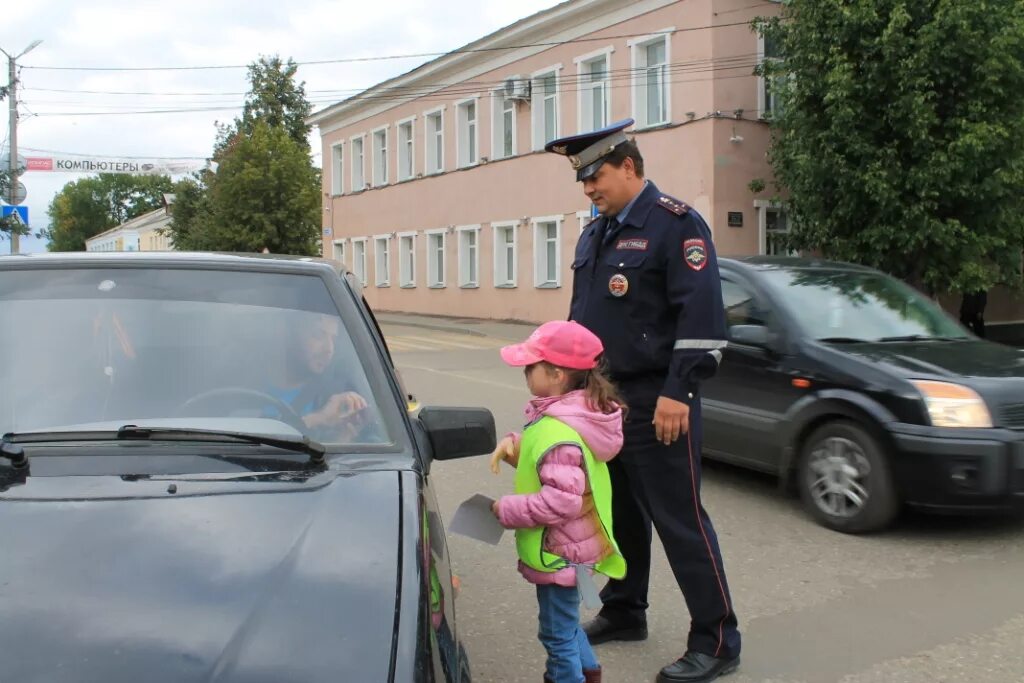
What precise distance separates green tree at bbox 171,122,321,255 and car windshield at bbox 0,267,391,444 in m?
31.6

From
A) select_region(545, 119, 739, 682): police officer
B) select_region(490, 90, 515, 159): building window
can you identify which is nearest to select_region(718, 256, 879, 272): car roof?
select_region(545, 119, 739, 682): police officer

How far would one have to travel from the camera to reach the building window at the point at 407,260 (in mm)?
32616

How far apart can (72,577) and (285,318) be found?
114 centimetres

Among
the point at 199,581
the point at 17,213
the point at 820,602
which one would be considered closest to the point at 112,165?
the point at 17,213

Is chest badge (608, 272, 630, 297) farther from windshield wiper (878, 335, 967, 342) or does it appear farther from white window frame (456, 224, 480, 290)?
white window frame (456, 224, 480, 290)

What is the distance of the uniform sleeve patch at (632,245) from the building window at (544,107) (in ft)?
73.6

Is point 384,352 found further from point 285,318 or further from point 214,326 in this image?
point 214,326

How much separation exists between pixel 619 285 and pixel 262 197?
108 ft

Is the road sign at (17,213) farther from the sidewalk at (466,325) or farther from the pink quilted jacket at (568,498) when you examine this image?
the pink quilted jacket at (568,498)

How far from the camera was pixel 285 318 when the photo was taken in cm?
280

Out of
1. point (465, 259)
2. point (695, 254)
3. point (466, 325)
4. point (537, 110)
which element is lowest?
point (466, 325)

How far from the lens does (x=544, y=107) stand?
25.8 m

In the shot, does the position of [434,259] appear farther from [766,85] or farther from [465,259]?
[766,85]

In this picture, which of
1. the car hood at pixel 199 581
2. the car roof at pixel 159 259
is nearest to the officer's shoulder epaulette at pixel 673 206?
the car roof at pixel 159 259
